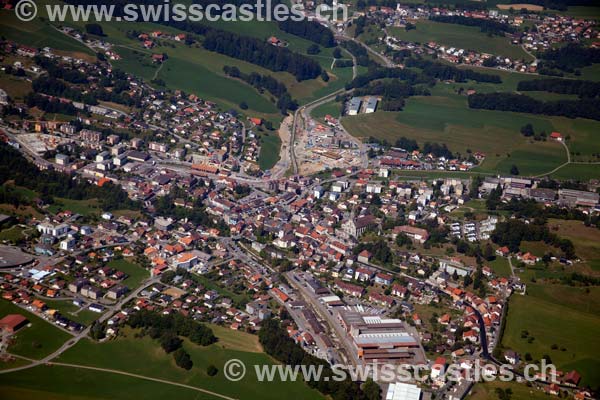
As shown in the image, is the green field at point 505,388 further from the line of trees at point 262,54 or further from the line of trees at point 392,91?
the line of trees at point 262,54

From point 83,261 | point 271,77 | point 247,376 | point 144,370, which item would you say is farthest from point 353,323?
point 271,77

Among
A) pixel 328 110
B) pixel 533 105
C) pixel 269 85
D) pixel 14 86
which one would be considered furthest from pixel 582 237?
pixel 14 86

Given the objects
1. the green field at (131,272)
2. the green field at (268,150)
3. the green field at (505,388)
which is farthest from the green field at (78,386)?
the green field at (268,150)

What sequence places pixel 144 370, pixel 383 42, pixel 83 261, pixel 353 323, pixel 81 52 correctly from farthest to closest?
pixel 383 42
pixel 81 52
pixel 83 261
pixel 353 323
pixel 144 370

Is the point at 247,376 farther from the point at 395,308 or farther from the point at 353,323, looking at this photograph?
the point at 395,308

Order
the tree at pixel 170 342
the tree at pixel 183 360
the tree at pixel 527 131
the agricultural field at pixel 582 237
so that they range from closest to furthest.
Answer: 1. the tree at pixel 183 360
2. the tree at pixel 170 342
3. the agricultural field at pixel 582 237
4. the tree at pixel 527 131

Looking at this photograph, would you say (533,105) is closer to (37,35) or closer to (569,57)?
(569,57)
